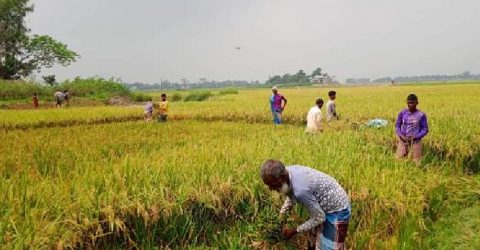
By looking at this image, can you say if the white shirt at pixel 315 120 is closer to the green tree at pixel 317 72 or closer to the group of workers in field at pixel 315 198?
the group of workers in field at pixel 315 198

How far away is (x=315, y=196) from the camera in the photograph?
377cm

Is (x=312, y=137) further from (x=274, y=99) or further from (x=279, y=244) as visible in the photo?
(x=274, y=99)

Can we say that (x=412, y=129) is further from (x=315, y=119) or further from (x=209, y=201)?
(x=209, y=201)

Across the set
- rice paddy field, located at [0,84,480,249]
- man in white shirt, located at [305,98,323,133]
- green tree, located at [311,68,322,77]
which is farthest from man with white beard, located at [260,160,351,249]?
green tree, located at [311,68,322,77]

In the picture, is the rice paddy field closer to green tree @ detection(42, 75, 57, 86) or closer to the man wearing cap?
the man wearing cap

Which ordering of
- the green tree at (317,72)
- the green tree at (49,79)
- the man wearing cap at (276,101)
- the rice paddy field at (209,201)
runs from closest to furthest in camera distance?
the rice paddy field at (209,201), the man wearing cap at (276,101), the green tree at (49,79), the green tree at (317,72)

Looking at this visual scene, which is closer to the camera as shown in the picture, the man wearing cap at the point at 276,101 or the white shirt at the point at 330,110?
the white shirt at the point at 330,110

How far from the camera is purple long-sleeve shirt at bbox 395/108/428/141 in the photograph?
7.57 meters

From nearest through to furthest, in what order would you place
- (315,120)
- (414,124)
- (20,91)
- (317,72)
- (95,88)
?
(414,124) < (315,120) < (20,91) < (95,88) < (317,72)

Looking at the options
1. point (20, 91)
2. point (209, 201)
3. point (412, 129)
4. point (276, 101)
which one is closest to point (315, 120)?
point (412, 129)

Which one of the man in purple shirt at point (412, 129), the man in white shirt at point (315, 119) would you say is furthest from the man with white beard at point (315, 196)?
the man in white shirt at point (315, 119)

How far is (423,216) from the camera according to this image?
568 centimetres

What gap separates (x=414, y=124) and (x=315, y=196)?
15.2 feet

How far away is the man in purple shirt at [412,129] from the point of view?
7553mm
